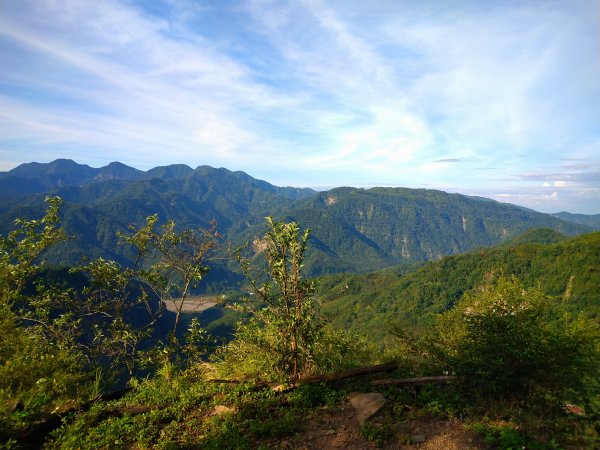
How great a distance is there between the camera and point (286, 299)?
27.1 ft

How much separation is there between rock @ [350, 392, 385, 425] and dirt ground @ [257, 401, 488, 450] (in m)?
0.17

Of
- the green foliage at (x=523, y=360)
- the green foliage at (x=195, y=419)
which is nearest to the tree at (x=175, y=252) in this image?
the green foliage at (x=195, y=419)

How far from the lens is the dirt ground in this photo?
19.7 ft

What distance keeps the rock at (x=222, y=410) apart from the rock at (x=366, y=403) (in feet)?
9.36

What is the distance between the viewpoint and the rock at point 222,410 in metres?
7.80

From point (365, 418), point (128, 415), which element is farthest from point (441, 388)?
point (128, 415)

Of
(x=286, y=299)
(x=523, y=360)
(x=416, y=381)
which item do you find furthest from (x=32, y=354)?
(x=523, y=360)

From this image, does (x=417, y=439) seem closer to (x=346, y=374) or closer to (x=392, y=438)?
(x=392, y=438)

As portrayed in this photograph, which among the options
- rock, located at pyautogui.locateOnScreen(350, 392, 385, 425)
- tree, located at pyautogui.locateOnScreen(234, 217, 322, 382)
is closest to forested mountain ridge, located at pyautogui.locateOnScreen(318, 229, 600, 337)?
rock, located at pyautogui.locateOnScreen(350, 392, 385, 425)

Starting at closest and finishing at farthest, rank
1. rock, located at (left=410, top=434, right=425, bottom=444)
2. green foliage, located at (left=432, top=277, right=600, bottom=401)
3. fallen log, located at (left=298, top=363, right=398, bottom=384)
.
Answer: rock, located at (left=410, top=434, right=425, bottom=444) → green foliage, located at (left=432, top=277, right=600, bottom=401) → fallen log, located at (left=298, top=363, right=398, bottom=384)

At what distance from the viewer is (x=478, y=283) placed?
170500 millimetres

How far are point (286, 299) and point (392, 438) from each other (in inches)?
142

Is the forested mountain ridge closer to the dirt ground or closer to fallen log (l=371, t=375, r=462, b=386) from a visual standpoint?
fallen log (l=371, t=375, r=462, b=386)

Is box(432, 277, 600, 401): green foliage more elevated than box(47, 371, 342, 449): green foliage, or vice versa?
box(432, 277, 600, 401): green foliage
